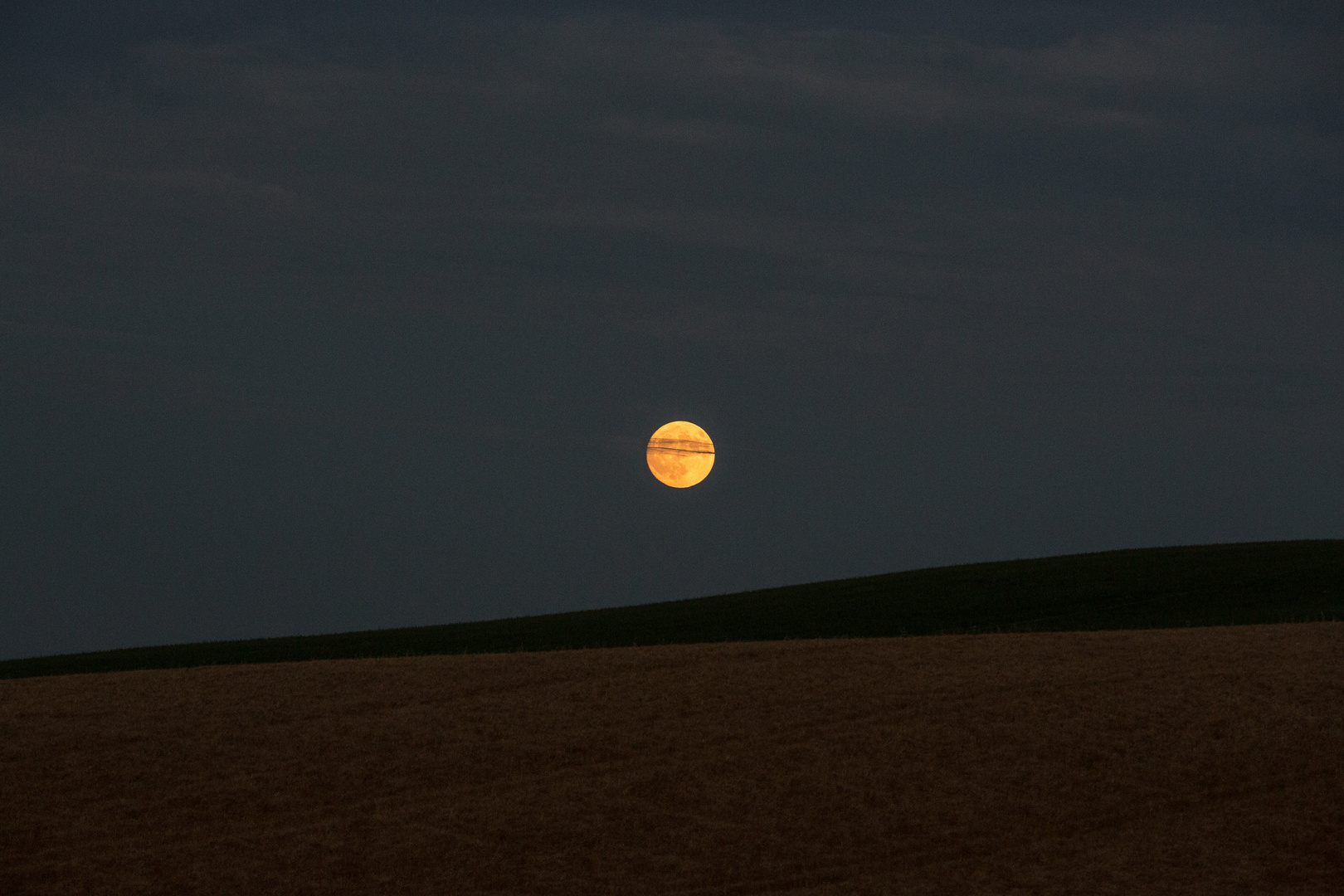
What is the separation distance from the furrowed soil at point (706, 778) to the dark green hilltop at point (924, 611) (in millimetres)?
7975

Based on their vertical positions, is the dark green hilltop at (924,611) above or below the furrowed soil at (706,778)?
below

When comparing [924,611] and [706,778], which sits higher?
[706,778]

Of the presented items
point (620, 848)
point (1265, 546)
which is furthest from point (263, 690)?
point (1265, 546)

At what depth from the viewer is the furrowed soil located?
479 inches

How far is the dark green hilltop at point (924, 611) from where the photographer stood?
28344 millimetres

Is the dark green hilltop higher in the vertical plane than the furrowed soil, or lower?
lower

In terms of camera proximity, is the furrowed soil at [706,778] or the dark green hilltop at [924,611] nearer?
the furrowed soil at [706,778]

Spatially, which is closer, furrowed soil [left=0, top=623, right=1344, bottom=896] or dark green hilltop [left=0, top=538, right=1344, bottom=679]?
furrowed soil [left=0, top=623, right=1344, bottom=896]

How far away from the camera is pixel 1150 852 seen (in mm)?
12391

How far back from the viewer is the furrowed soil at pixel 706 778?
1216 cm

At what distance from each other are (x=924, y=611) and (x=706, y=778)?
18327mm

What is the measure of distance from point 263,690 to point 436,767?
5.43m

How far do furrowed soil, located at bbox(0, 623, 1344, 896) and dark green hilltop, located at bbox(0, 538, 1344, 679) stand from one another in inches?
314

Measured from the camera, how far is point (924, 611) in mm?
31406
